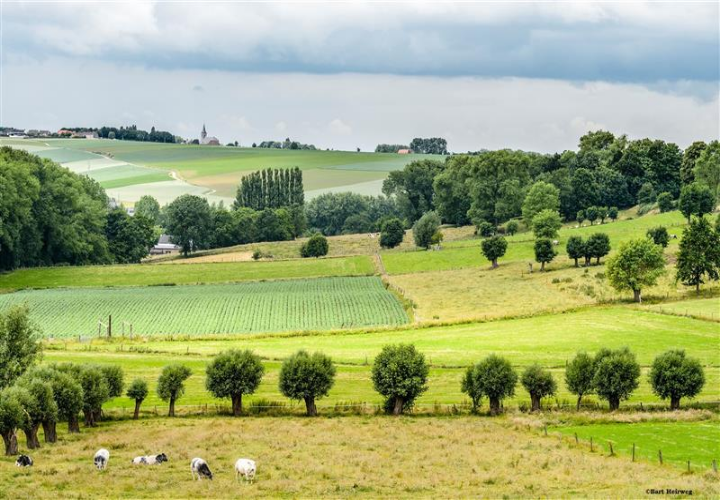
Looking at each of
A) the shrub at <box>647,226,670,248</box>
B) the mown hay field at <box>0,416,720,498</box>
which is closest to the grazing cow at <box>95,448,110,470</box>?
the mown hay field at <box>0,416,720,498</box>

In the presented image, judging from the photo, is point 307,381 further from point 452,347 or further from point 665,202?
point 665,202

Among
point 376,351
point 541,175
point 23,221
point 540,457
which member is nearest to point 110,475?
point 540,457

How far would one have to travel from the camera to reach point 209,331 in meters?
105

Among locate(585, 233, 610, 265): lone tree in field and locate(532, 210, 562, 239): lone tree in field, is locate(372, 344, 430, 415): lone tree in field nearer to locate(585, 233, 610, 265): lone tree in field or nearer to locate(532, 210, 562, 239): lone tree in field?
locate(585, 233, 610, 265): lone tree in field

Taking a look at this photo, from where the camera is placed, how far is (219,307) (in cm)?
11656

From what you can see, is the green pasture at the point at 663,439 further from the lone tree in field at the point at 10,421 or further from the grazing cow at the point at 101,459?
the lone tree in field at the point at 10,421

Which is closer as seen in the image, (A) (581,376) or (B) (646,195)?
(A) (581,376)

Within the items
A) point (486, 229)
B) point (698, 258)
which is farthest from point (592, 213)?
point (698, 258)

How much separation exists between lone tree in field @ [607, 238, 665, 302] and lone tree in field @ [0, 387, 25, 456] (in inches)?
2754

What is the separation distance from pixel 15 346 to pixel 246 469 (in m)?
30.4

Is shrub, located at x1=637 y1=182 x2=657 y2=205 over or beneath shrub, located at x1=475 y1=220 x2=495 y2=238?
over

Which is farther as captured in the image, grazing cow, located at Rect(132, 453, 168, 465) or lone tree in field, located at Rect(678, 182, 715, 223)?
lone tree in field, located at Rect(678, 182, 715, 223)

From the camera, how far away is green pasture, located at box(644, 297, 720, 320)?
101375 mm

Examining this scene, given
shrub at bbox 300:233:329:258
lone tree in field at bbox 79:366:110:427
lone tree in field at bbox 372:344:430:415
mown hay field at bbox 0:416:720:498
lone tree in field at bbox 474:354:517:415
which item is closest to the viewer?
mown hay field at bbox 0:416:720:498
